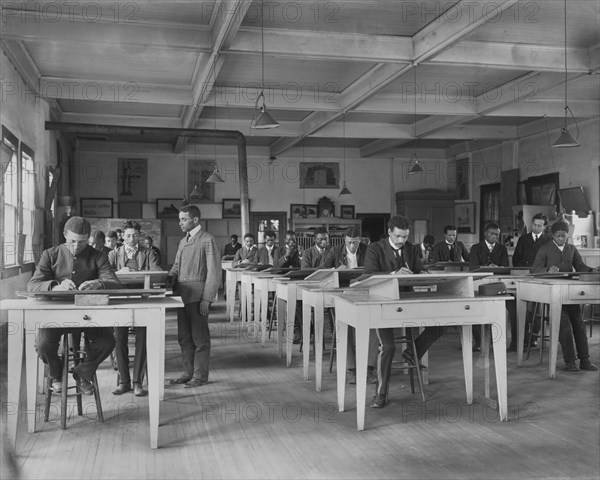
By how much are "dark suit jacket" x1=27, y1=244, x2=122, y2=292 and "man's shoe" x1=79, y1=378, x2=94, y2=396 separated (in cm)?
74

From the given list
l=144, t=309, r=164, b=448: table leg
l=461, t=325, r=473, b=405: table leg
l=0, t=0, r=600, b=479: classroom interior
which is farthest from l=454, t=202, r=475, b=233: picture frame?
l=144, t=309, r=164, b=448: table leg

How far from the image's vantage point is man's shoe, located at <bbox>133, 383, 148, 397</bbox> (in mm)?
5641

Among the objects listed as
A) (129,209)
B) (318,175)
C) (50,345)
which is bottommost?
(50,345)

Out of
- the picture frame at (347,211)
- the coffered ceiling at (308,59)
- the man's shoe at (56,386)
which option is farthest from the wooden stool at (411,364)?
the picture frame at (347,211)

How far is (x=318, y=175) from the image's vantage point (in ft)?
64.9

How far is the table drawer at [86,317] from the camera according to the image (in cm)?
410

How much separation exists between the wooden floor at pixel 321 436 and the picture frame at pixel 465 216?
41.4ft

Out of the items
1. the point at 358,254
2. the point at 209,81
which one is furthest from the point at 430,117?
the point at 358,254

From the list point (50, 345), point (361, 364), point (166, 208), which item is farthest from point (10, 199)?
point (166, 208)

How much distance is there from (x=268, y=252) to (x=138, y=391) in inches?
277

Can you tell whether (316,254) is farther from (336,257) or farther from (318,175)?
(318,175)

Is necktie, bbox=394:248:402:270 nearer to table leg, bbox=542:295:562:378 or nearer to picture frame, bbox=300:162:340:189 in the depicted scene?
table leg, bbox=542:295:562:378

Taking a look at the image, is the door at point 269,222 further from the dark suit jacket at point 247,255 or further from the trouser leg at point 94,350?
the trouser leg at point 94,350

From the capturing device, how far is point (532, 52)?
376 inches
